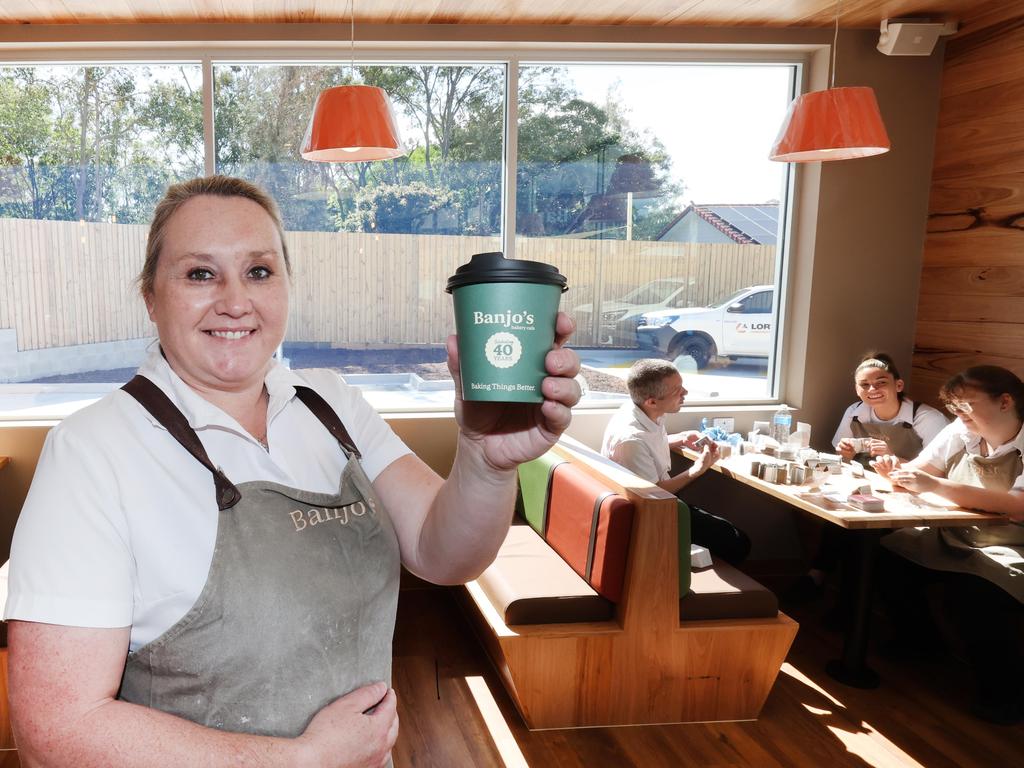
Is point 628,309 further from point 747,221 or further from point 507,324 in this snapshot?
point 507,324

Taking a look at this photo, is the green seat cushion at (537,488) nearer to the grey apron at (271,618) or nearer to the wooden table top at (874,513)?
the wooden table top at (874,513)

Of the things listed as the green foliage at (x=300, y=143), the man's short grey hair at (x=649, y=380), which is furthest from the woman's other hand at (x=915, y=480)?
the green foliage at (x=300, y=143)

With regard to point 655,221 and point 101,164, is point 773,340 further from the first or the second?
point 101,164

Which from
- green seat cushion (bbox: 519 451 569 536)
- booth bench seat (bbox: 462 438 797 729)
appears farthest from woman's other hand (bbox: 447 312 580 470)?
green seat cushion (bbox: 519 451 569 536)

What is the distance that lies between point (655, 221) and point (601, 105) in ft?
2.45

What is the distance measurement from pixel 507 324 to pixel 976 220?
14.0 feet

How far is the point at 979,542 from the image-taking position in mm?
3428

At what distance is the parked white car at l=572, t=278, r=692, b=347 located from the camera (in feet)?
15.2

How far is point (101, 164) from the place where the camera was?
4234mm

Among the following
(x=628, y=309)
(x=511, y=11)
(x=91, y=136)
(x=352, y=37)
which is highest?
(x=511, y=11)

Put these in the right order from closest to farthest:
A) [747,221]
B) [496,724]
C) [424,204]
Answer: [496,724] < [424,204] < [747,221]

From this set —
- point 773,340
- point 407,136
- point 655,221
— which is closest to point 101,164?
point 407,136

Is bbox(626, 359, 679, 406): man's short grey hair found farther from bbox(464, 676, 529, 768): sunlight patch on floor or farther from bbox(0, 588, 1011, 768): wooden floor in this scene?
bbox(464, 676, 529, 768): sunlight patch on floor

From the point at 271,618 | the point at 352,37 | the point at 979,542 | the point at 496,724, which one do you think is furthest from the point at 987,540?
the point at 352,37
